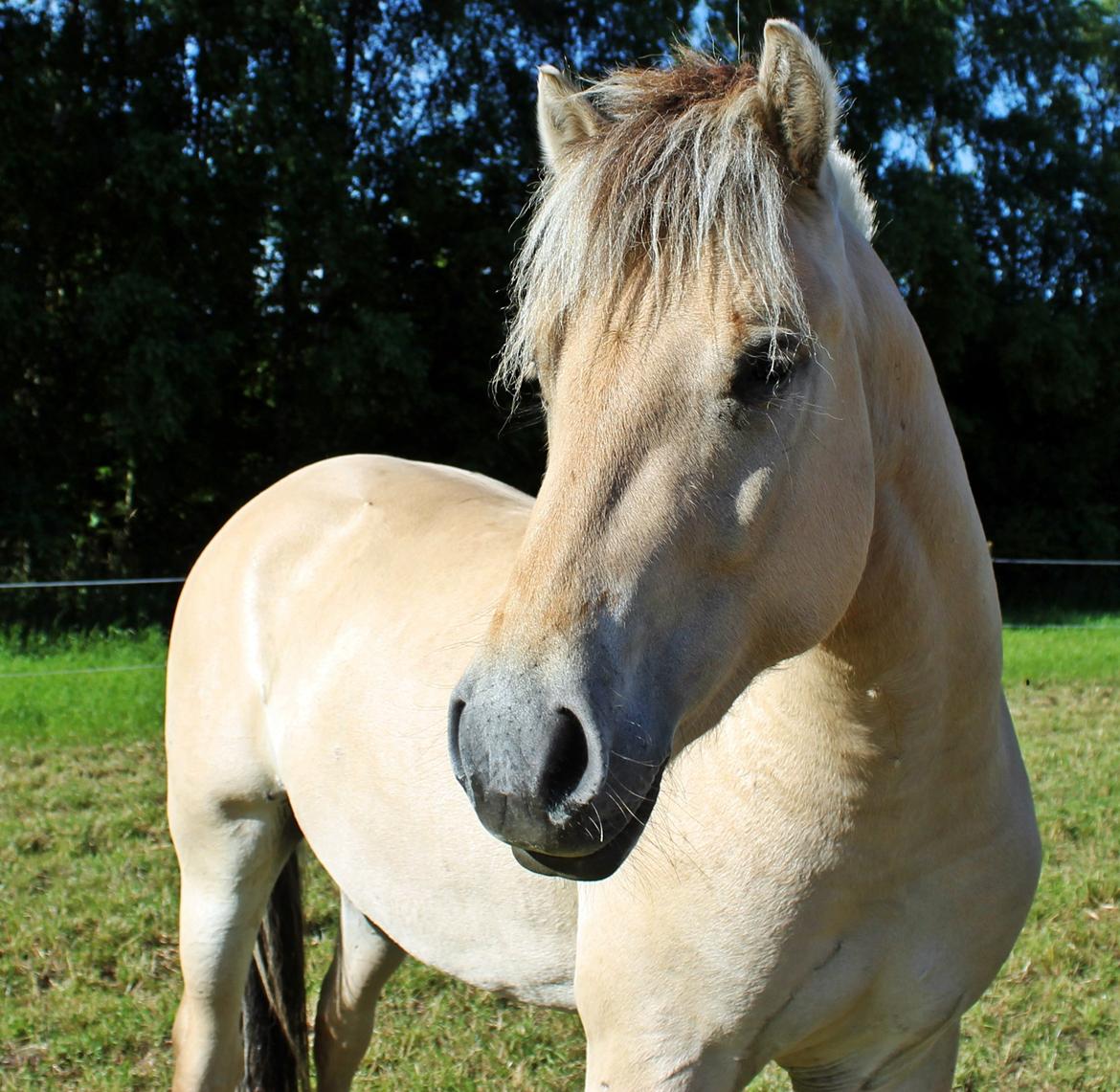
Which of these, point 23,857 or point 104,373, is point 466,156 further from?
point 23,857

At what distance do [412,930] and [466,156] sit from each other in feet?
46.2

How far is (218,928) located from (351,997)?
0.47m

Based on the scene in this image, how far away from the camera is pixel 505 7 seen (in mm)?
15266

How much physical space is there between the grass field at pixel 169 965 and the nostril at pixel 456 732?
229cm

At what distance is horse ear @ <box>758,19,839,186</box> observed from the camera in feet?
4.74

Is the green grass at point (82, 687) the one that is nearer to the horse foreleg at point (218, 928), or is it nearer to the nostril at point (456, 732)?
the horse foreleg at point (218, 928)

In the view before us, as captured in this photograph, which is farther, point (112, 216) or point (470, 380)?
point (470, 380)

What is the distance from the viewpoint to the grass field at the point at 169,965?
3225 mm

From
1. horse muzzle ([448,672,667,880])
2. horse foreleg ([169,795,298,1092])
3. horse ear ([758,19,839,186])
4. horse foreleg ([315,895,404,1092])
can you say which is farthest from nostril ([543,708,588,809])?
horse foreleg ([315,895,404,1092])

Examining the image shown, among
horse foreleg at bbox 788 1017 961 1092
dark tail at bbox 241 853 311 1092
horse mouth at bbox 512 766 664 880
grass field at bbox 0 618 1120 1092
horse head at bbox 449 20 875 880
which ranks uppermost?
horse head at bbox 449 20 875 880

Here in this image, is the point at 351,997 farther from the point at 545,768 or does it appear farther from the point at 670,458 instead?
the point at 670,458

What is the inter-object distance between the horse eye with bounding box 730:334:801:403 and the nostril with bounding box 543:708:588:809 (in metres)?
0.50

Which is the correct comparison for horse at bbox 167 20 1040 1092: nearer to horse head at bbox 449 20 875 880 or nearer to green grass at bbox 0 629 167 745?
horse head at bbox 449 20 875 880

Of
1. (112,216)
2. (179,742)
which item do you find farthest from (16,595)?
(179,742)
